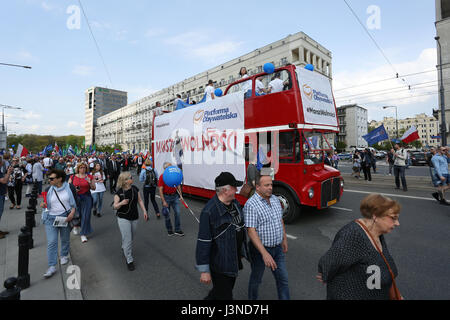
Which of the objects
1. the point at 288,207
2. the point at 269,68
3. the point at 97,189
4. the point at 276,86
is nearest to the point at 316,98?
the point at 276,86

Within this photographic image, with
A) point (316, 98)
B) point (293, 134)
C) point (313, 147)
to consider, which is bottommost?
point (313, 147)

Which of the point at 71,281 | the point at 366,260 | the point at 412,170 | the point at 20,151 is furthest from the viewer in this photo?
the point at 412,170

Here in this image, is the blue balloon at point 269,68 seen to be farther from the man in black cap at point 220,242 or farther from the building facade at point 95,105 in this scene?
the building facade at point 95,105

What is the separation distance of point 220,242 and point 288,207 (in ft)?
13.4

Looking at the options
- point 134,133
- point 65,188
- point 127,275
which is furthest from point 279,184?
point 134,133

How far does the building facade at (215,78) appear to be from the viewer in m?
40.3

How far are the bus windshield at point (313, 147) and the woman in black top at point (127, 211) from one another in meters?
4.09

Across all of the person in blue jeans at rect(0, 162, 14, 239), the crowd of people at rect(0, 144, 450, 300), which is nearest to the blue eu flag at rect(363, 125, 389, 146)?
the crowd of people at rect(0, 144, 450, 300)

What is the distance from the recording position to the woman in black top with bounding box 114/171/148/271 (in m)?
3.94

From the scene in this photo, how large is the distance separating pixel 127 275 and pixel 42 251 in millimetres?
2393

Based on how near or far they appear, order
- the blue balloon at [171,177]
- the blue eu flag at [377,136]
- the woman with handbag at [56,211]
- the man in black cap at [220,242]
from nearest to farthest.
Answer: the man in black cap at [220,242] → the woman with handbag at [56,211] → the blue balloon at [171,177] → the blue eu flag at [377,136]

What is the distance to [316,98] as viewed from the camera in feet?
20.5

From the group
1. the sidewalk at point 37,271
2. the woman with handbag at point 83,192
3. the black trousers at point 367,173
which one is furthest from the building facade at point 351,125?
the sidewalk at point 37,271

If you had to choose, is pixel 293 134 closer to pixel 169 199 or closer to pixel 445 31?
pixel 169 199
